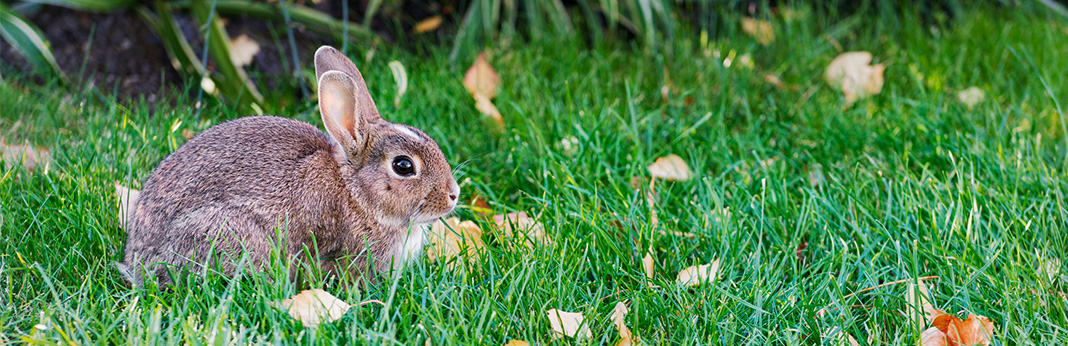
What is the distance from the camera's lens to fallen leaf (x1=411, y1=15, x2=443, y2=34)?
15.3 feet

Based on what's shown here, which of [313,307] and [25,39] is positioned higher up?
[25,39]

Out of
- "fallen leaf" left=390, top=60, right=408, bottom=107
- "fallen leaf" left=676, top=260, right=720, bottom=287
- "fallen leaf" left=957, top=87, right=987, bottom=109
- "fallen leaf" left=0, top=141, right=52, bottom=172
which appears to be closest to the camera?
"fallen leaf" left=676, top=260, right=720, bottom=287

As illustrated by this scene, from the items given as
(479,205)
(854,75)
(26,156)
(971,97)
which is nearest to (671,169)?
(479,205)

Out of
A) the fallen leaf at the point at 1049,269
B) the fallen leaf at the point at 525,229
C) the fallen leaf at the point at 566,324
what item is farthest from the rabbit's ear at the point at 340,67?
the fallen leaf at the point at 1049,269

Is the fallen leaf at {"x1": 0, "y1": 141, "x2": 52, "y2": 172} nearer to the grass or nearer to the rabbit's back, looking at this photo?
the grass

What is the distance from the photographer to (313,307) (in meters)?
2.18

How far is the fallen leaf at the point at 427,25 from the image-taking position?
4676 mm

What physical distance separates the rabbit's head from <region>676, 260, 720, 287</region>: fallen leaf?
69 centimetres

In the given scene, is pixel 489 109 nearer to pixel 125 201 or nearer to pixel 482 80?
pixel 482 80

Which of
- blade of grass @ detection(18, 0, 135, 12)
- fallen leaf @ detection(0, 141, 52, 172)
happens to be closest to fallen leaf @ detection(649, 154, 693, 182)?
fallen leaf @ detection(0, 141, 52, 172)

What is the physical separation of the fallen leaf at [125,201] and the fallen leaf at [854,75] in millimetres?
2932

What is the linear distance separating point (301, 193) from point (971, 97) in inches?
119

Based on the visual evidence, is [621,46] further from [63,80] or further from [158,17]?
[63,80]

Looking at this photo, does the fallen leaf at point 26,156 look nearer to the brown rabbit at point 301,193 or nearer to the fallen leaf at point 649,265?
the brown rabbit at point 301,193
